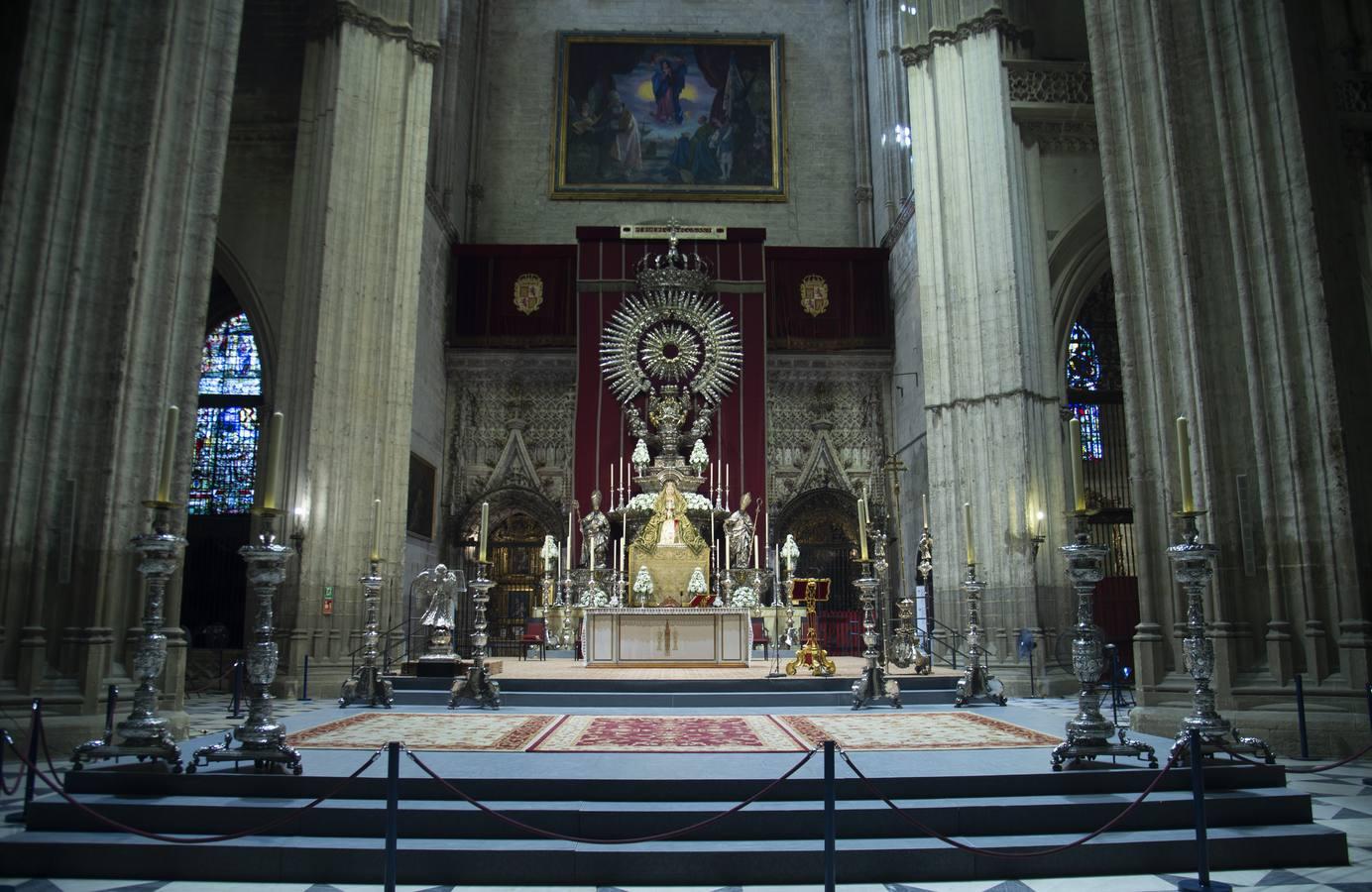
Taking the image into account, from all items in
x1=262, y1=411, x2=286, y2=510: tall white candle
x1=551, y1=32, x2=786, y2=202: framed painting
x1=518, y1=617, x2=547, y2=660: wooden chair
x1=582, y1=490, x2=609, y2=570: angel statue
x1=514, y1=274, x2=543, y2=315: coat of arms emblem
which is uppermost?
x1=551, y1=32, x2=786, y2=202: framed painting

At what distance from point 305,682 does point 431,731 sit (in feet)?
18.9

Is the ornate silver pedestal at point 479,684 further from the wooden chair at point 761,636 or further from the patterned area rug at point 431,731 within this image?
the wooden chair at point 761,636

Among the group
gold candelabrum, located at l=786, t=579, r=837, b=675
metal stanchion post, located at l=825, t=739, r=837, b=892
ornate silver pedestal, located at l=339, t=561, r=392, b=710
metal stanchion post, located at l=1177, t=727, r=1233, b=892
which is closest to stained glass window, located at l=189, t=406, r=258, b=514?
ornate silver pedestal, located at l=339, t=561, r=392, b=710

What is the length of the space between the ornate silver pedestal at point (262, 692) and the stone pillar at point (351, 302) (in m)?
7.67

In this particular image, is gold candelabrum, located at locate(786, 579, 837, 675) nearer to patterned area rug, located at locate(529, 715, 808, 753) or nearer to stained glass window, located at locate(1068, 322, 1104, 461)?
patterned area rug, located at locate(529, 715, 808, 753)

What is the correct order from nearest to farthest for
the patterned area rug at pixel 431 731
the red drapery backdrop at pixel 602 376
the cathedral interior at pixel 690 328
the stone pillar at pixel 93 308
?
the patterned area rug at pixel 431 731 → the stone pillar at pixel 93 308 → the cathedral interior at pixel 690 328 → the red drapery backdrop at pixel 602 376

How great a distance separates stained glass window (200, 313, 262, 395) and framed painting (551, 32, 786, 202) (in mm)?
8285

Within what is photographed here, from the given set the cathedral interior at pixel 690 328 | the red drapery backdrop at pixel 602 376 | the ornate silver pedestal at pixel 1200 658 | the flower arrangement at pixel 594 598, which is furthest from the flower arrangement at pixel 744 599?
the ornate silver pedestal at pixel 1200 658

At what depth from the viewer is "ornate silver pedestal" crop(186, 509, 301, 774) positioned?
563 cm

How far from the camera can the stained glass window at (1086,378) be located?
19141mm

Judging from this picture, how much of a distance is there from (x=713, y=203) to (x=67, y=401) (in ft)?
58.2

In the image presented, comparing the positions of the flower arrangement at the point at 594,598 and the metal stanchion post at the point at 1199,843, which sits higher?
the flower arrangement at the point at 594,598

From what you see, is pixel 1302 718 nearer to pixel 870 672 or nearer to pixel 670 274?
pixel 870 672

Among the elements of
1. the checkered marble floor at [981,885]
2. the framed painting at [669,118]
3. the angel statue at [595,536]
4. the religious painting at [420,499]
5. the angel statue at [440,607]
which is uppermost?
the framed painting at [669,118]
